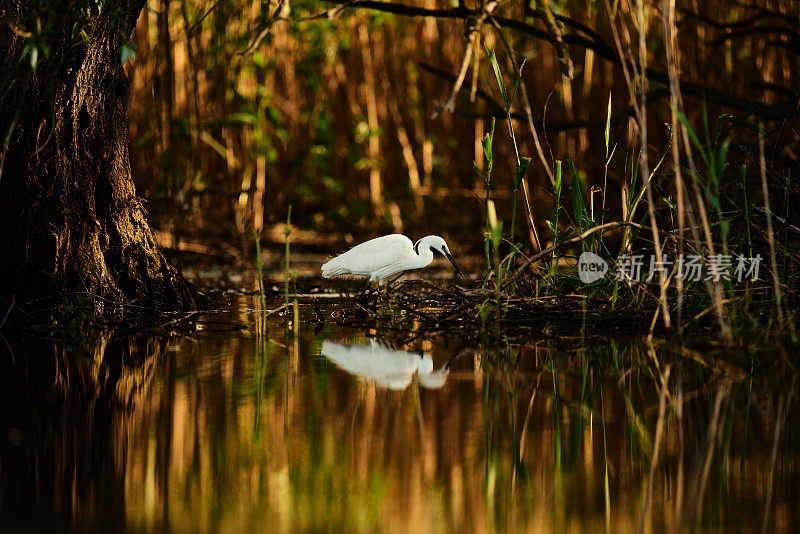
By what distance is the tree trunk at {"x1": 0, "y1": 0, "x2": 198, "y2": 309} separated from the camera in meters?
3.41

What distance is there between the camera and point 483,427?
6.66 feet

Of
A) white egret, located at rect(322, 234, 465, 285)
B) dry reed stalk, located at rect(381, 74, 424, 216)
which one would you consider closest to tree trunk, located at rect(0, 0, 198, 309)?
white egret, located at rect(322, 234, 465, 285)

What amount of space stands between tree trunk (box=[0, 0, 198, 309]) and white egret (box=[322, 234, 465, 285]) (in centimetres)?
75

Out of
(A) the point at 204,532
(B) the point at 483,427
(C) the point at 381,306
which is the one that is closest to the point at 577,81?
(C) the point at 381,306

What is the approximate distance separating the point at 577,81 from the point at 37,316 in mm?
5011

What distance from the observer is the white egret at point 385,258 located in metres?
3.91

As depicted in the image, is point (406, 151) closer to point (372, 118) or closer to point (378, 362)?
point (372, 118)

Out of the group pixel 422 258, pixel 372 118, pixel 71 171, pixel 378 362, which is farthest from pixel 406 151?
pixel 378 362

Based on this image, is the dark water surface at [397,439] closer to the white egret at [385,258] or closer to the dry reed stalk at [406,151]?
the white egret at [385,258]

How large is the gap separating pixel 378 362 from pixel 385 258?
1.10 meters

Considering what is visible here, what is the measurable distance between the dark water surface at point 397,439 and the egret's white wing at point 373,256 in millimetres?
872

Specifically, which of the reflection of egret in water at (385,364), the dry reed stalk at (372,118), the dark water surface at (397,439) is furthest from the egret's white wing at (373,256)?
the dry reed stalk at (372,118)

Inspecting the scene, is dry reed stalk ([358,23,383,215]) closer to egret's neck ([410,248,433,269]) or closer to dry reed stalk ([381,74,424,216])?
dry reed stalk ([381,74,424,216])

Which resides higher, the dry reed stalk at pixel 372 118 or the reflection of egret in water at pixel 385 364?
the dry reed stalk at pixel 372 118
